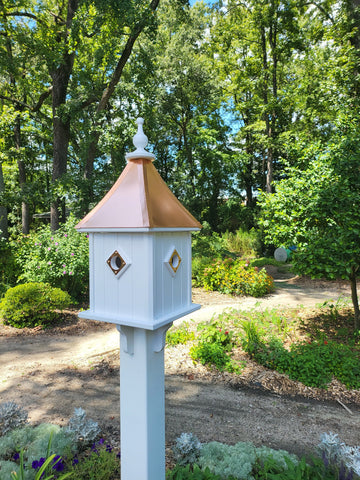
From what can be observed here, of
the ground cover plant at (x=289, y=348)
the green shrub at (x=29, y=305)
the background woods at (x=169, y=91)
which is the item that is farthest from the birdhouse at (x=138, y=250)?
the green shrub at (x=29, y=305)

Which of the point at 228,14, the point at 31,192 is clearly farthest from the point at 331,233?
the point at 228,14

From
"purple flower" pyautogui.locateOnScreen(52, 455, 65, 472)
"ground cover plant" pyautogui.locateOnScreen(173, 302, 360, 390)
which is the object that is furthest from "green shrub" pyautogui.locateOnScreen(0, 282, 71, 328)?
"purple flower" pyautogui.locateOnScreen(52, 455, 65, 472)

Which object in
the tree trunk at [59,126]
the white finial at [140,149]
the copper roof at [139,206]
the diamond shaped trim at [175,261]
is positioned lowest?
the diamond shaped trim at [175,261]

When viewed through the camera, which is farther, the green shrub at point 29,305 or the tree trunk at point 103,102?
the tree trunk at point 103,102

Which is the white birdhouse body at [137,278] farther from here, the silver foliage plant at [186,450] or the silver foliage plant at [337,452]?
the silver foliage plant at [337,452]

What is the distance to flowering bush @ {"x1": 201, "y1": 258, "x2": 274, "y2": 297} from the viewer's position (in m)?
8.27

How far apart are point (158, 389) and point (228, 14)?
18.2 meters

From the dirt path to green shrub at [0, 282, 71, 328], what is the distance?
3.24 ft

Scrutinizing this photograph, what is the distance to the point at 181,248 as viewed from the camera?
5.79 feet

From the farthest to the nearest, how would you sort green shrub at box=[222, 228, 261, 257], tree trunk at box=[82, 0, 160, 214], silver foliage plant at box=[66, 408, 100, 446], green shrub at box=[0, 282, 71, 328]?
green shrub at box=[222, 228, 261, 257] < tree trunk at box=[82, 0, 160, 214] < green shrub at box=[0, 282, 71, 328] < silver foliage plant at box=[66, 408, 100, 446]

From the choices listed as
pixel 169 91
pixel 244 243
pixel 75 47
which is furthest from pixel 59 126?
pixel 244 243

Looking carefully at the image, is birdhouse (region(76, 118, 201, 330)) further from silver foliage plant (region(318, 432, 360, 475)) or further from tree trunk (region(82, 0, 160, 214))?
tree trunk (region(82, 0, 160, 214))

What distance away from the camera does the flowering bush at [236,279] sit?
827 cm

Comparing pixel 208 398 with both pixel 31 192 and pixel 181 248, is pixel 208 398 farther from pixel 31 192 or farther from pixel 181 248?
pixel 31 192
